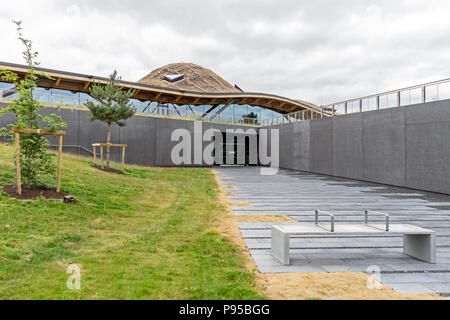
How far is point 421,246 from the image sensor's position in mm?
5590

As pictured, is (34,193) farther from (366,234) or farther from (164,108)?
(164,108)

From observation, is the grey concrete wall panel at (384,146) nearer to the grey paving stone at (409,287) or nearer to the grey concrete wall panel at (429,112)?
the grey concrete wall panel at (429,112)

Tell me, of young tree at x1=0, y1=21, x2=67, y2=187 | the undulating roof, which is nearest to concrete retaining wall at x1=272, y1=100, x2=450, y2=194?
young tree at x1=0, y1=21, x2=67, y2=187

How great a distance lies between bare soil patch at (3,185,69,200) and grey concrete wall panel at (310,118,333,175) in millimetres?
18277

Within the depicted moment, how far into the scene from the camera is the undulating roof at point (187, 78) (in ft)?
243

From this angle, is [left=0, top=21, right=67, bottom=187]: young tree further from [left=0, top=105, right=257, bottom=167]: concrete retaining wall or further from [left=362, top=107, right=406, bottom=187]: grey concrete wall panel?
[left=362, top=107, right=406, bottom=187]: grey concrete wall panel

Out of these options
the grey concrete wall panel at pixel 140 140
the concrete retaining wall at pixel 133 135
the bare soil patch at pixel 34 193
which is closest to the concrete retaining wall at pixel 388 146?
the concrete retaining wall at pixel 133 135

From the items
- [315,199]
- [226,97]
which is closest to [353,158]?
[315,199]

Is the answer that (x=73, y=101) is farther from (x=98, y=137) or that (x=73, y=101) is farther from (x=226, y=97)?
(x=226, y=97)

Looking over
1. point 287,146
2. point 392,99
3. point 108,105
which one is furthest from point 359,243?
point 287,146

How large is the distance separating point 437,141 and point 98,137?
21.3 meters

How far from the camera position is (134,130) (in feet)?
90.1

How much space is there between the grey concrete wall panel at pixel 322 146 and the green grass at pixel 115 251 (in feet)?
49.0

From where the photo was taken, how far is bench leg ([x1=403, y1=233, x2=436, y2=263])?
5.44 metres
